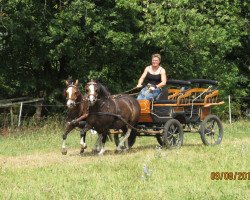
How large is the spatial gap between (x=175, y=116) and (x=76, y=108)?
2.62 m

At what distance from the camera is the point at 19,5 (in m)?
22.0

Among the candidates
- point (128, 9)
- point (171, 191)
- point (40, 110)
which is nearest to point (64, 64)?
point (40, 110)

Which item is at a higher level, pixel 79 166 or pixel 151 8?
pixel 151 8

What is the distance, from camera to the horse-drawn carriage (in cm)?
1392

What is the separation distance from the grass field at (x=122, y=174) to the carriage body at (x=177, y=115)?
1.68 feet

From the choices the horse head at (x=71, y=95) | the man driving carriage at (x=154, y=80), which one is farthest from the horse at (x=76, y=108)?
the man driving carriage at (x=154, y=80)

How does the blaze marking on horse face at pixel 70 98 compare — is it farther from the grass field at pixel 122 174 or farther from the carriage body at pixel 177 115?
the carriage body at pixel 177 115

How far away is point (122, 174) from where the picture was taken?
1055cm

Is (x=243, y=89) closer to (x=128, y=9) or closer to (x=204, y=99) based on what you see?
(x=128, y=9)

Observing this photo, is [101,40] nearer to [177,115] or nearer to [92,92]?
[177,115]

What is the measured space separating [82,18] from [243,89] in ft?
42.1
